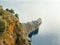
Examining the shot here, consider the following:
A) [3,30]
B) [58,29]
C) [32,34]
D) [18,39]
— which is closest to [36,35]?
[32,34]

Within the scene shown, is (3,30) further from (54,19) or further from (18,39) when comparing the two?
(54,19)

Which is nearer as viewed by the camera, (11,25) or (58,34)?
(11,25)

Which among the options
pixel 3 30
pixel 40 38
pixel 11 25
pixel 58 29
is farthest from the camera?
pixel 58 29

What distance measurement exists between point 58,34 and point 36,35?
6.89 metres

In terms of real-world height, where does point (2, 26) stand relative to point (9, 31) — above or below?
above

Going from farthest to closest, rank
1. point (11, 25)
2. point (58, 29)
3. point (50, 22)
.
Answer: point (50, 22) < point (58, 29) < point (11, 25)

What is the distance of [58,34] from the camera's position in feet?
339

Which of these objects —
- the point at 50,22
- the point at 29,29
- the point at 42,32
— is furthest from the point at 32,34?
the point at 50,22

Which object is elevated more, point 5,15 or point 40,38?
point 5,15

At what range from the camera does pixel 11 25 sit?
192 ft

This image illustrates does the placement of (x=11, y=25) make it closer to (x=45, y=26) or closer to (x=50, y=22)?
(x=45, y=26)

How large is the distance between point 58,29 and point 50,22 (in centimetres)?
1369

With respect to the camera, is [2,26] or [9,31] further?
[9,31]

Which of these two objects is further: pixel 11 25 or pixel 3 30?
pixel 11 25
